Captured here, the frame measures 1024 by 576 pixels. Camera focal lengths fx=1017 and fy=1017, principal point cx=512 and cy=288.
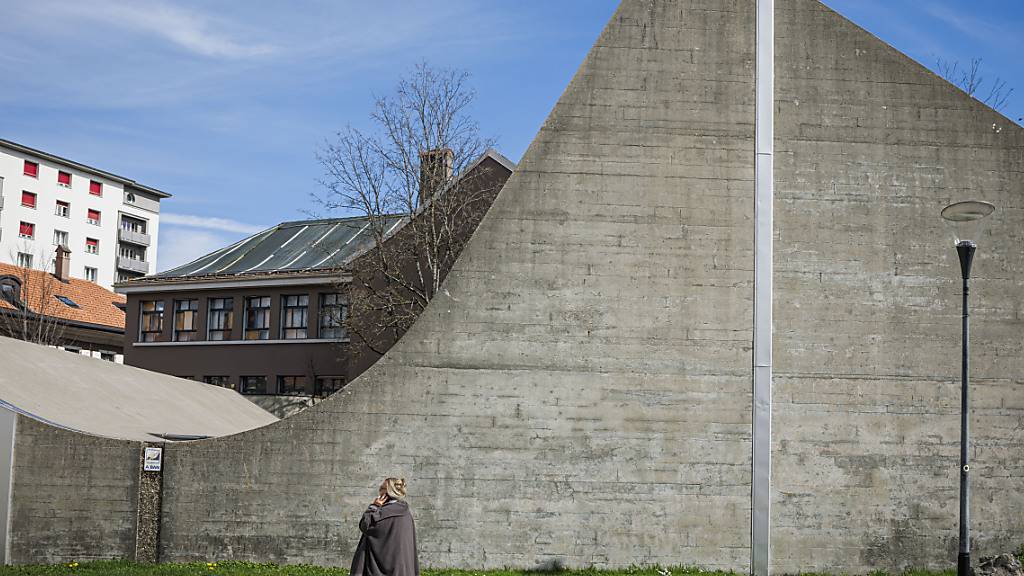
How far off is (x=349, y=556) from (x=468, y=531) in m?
1.82

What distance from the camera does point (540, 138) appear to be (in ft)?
53.6

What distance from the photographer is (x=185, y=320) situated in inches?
1726

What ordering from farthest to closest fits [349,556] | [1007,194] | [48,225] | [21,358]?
[48,225] → [21,358] → [1007,194] → [349,556]

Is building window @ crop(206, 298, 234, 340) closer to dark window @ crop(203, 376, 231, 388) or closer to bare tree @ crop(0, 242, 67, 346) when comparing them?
dark window @ crop(203, 376, 231, 388)

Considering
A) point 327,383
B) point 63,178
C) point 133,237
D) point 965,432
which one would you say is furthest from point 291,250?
point 133,237

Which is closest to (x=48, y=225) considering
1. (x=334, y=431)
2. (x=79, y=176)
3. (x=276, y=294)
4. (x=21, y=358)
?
(x=79, y=176)

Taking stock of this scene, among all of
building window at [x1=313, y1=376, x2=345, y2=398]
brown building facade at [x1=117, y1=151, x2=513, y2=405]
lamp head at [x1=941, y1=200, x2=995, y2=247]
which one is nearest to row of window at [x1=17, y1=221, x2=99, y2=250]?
brown building facade at [x1=117, y1=151, x2=513, y2=405]

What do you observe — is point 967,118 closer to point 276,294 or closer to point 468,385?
point 468,385

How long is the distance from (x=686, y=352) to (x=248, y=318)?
29768 mm

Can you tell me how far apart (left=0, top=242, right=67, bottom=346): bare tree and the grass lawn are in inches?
1230

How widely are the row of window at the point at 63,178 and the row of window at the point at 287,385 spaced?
4567cm

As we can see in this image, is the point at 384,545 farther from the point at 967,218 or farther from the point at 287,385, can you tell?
the point at 287,385

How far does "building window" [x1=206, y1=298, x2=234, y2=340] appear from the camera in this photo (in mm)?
42656

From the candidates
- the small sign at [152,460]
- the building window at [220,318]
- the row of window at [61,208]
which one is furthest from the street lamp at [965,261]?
the row of window at [61,208]
